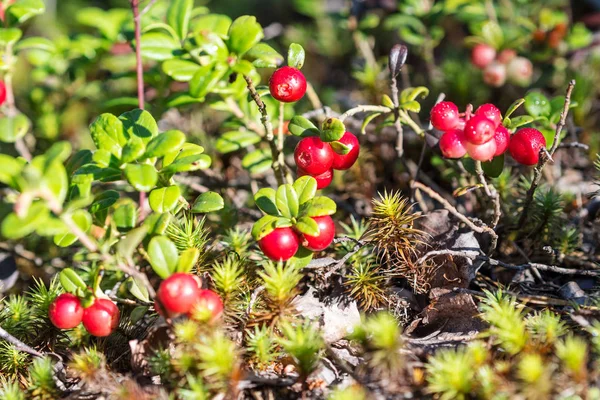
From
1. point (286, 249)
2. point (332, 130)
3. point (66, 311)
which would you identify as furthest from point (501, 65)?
point (66, 311)

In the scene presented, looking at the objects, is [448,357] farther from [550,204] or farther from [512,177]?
[512,177]

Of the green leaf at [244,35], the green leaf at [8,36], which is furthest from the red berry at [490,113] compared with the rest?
the green leaf at [8,36]

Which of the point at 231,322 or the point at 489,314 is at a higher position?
the point at 489,314

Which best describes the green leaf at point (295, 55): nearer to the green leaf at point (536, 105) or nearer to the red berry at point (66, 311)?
the green leaf at point (536, 105)

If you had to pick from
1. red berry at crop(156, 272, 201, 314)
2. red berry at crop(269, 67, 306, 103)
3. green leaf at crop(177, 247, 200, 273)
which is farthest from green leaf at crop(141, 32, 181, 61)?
red berry at crop(156, 272, 201, 314)

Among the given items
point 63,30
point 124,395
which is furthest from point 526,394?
point 63,30

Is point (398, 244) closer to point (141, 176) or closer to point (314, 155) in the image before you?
point (314, 155)
